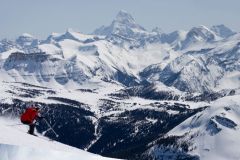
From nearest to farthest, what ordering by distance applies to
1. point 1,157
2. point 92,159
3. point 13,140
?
point 1,157
point 92,159
point 13,140

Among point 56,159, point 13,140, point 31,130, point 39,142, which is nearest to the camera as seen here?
point 56,159

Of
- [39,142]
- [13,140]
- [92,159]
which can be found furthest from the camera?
[39,142]

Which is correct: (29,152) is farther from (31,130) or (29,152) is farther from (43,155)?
(31,130)

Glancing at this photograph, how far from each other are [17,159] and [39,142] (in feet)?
52.3

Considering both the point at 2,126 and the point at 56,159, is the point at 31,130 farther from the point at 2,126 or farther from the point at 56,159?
the point at 56,159

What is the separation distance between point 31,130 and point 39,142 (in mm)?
8221

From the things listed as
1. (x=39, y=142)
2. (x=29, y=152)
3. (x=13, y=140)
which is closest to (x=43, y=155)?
(x=29, y=152)

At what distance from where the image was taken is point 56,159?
38.2m

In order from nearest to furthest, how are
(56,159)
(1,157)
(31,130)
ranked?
1. (1,157)
2. (56,159)
3. (31,130)

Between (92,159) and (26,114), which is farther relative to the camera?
(26,114)

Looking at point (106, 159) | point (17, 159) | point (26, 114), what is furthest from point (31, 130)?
point (17, 159)

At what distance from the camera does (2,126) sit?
53969 mm

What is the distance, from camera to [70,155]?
3994 centimetres

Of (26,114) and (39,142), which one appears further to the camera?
(26,114)
